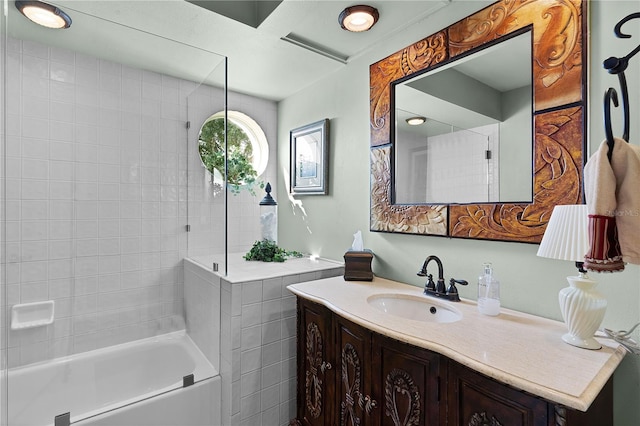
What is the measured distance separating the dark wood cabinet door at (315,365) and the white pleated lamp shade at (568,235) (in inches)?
40.0

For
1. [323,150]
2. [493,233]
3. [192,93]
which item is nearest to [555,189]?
[493,233]

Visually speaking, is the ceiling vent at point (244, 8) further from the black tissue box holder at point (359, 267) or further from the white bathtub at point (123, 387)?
the white bathtub at point (123, 387)

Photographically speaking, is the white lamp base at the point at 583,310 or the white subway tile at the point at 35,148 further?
the white subway tile at the point at 35,148

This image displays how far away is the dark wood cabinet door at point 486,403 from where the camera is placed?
874 mm

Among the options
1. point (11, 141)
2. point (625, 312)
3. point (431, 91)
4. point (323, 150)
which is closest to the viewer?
point (625, 312)

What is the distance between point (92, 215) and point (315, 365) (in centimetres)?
184

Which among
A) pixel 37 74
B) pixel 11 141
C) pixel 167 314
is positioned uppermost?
pixel 37 74

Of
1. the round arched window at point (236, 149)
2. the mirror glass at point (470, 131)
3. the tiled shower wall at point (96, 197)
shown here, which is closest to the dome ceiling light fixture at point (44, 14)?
the tiled shower wall at point (96, 197)

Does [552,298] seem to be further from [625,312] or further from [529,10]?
[529,10]

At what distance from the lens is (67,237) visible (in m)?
2.11

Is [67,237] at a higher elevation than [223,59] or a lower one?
lower

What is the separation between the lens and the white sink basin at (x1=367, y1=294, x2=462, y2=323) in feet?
5.01

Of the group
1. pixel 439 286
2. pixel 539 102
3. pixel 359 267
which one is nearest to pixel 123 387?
pixel 359 267

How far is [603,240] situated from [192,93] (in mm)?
2659
